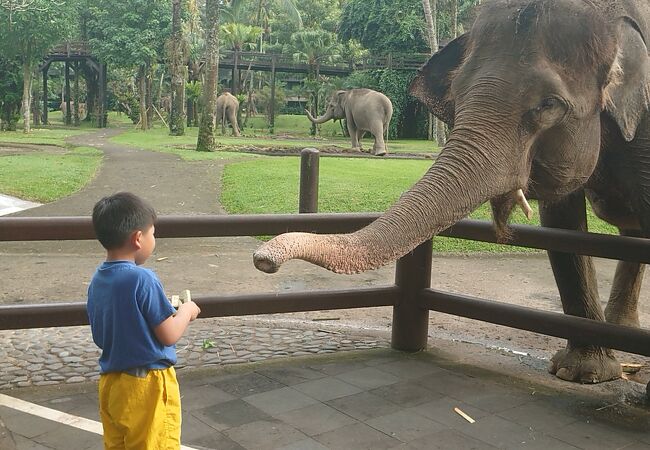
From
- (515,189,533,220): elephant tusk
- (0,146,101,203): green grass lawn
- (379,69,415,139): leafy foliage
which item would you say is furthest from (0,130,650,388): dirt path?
(379,69,415,139): leafy foliage

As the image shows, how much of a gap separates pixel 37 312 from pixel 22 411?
590mm

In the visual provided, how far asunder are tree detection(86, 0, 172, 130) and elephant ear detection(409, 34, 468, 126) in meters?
31.4

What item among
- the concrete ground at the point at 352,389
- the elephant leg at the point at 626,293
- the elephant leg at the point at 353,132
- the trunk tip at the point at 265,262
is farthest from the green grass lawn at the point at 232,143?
the trunk tip at the point at 265,262

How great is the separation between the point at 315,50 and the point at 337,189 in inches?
1138

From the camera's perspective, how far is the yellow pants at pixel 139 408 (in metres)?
2.68

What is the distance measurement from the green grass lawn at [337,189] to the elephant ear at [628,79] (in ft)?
19.3

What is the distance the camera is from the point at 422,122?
125ft

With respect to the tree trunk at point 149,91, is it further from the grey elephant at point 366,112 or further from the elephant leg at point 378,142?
the elephant leg at point 378,142

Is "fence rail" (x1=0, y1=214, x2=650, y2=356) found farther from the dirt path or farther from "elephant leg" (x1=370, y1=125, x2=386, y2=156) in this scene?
"elephant leg" (x1=370, y1=125, x2=386, y2=156)

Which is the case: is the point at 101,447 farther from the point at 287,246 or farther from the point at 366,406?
the point at 287,246

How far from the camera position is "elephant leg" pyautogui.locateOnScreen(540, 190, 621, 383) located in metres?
4.94

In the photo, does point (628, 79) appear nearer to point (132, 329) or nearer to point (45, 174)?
point (132, 329)

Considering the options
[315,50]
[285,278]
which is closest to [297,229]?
[285,278]

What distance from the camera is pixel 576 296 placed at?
507 centimetres
